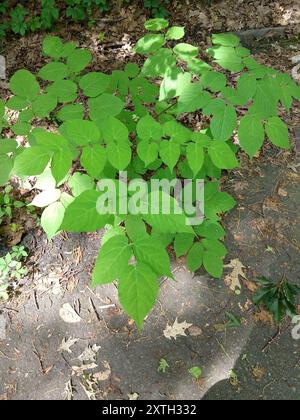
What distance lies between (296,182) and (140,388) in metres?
2.39

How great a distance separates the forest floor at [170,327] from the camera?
251cm

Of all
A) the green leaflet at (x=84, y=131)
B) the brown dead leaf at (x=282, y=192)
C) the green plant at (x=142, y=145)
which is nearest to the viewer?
the green plant at (x=142, y=145)

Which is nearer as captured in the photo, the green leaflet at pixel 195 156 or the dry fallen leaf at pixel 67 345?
the green leaflet at pixel 195 156

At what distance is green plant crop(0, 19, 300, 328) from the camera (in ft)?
4.67

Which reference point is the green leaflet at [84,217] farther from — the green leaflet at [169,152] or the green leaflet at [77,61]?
A: the green leaflet at [77,61]

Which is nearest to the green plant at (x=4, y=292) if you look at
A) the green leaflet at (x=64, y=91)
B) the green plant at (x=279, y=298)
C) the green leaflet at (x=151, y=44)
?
the green leaflet at (x=64, y=91)

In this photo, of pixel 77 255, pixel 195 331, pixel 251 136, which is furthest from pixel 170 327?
pixel 251 136

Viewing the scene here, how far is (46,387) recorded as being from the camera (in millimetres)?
2512

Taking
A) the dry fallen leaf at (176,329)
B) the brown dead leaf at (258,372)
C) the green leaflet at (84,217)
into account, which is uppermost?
the green leaflet at (84,217)

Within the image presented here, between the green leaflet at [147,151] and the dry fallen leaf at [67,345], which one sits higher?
the green leaflet at [147,151]

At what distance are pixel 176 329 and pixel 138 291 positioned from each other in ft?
5.15

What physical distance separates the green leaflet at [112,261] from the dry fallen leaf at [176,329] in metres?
1.52

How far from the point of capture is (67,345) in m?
2.67

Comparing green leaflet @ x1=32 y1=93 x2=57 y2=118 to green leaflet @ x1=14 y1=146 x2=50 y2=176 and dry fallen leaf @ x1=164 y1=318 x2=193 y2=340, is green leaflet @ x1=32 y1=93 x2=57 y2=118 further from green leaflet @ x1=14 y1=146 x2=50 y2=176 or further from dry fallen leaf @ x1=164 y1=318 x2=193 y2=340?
dry fallen leaf @ x1=164 y1=318 x2=193 y2=340
